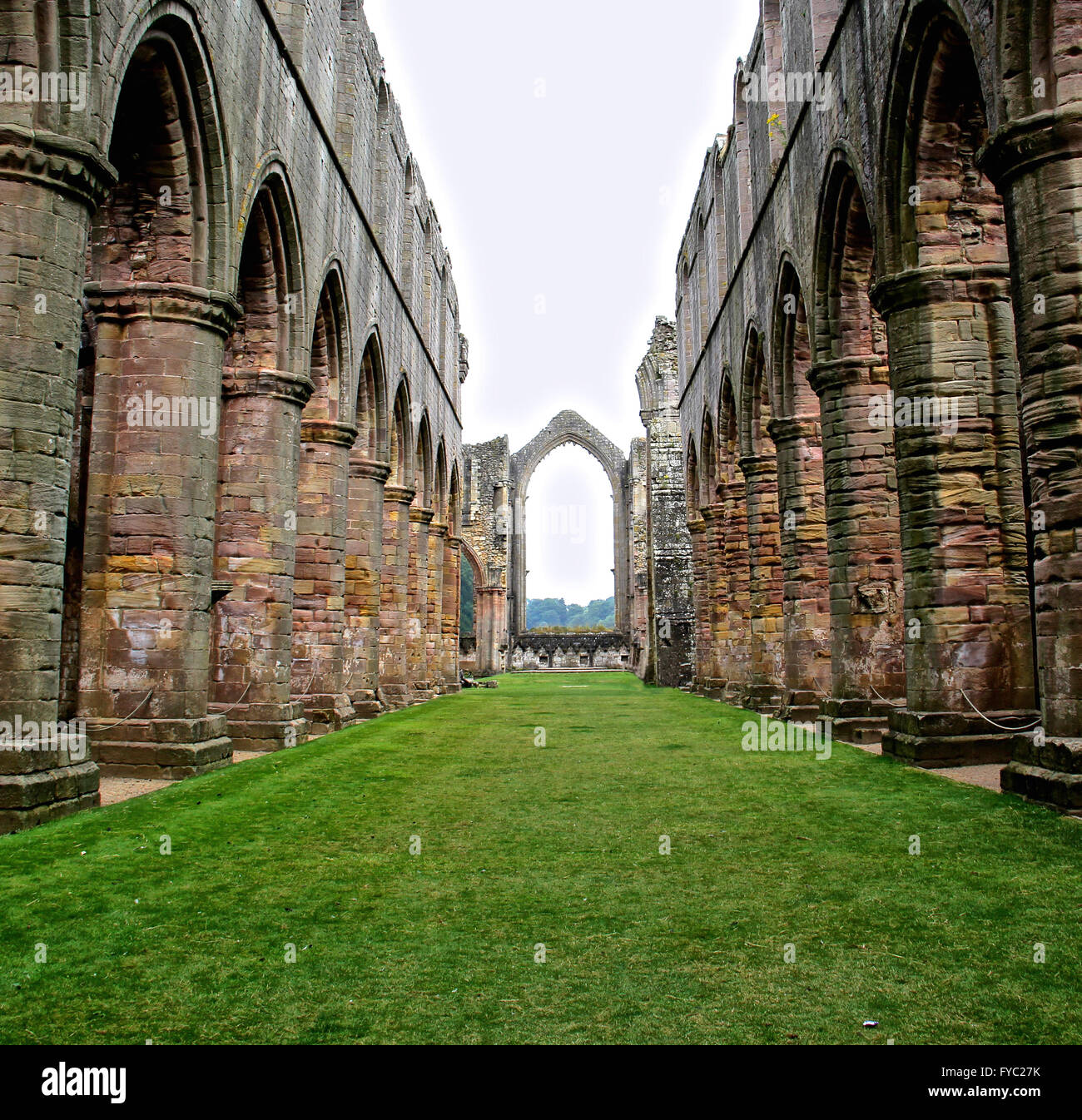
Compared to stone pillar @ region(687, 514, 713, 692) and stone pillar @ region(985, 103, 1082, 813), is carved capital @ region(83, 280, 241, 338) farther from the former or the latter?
stone pillar @ region(687, 514, 713, 692)

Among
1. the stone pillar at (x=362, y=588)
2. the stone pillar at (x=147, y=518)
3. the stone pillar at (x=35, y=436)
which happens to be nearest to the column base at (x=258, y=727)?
the stone pillar at (x=147, y=518)

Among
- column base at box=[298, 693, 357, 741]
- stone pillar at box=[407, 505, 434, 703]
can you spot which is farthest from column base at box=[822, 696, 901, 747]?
stone pillar at box=[407, 505, 434, 703]

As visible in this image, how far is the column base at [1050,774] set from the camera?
4887 millimetres

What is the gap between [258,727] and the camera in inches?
361

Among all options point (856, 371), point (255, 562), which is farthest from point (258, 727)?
point (856, 371)

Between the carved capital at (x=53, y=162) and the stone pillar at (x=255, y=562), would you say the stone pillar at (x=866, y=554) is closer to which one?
the stone pillar at (x=255, y=562)

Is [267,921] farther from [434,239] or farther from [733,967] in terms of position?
[434,239]

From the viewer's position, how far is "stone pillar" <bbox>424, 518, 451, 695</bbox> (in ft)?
64.9

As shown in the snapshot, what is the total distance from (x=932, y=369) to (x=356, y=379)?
8.22m

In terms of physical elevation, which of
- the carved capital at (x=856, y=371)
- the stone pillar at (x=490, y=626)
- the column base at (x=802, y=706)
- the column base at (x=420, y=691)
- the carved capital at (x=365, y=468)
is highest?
the carved capital at (x=856, y=371)

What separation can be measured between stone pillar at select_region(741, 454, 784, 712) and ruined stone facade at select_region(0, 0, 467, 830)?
5998mm

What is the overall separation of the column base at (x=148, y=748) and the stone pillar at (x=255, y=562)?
2.02m

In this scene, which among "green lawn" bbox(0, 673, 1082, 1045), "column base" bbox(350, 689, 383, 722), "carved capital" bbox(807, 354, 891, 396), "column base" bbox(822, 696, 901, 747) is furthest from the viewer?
"column base" bbox(350, 689, 383, 722)
